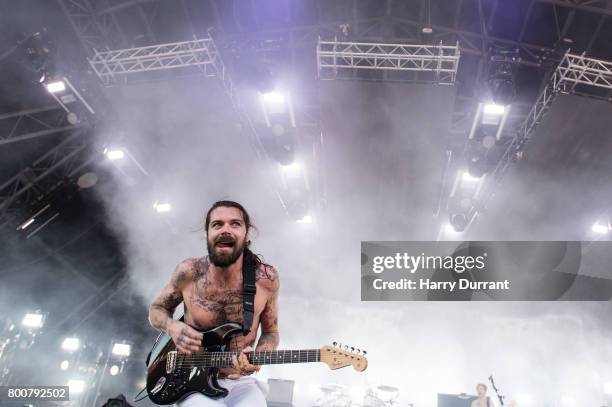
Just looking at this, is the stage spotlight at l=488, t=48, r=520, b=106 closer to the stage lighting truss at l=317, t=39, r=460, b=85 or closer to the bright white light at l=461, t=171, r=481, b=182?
the stage lighting truss at l=317, t=39, r=460, b=85

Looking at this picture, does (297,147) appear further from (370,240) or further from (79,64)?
(370,240)

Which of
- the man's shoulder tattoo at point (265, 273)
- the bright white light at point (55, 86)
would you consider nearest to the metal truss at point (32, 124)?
the bright white light at point (55, 86)

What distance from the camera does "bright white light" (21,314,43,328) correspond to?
9.24 meters

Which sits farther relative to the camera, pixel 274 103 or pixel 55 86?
pixel 274 103

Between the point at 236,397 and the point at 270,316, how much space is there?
1.64ft

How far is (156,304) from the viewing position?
95.5 inches

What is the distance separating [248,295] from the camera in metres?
2.25

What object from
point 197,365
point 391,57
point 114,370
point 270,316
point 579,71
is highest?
point 391,57

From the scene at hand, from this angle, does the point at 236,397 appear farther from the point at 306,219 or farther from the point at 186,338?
the point at 306,219

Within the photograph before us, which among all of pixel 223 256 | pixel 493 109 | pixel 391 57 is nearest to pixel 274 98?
pixel 391 57

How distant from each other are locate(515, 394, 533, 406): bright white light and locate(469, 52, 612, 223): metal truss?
10.2m

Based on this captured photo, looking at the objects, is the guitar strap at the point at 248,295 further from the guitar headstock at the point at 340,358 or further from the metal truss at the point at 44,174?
the metal truss at the point at 44,174

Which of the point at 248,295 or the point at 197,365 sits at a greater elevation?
the point at 248,295

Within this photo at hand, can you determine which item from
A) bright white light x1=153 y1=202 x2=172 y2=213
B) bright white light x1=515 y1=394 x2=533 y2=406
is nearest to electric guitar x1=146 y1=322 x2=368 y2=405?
bright white light x1=153 y1=202 x2=172 y2=213
